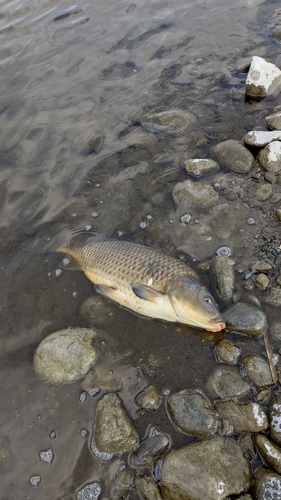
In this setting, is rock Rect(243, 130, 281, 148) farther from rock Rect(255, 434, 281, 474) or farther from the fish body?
rock Rect(255, 434, 281, 474)

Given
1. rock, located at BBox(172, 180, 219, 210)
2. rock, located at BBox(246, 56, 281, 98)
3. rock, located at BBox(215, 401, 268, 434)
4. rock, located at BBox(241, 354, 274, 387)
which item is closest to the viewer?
rock, located at BBox(215, 401, 268, 434)

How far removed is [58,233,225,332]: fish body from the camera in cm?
398

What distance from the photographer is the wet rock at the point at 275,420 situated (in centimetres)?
328

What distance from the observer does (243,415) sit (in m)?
3.49

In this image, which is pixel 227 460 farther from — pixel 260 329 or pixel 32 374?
pixel 32 374

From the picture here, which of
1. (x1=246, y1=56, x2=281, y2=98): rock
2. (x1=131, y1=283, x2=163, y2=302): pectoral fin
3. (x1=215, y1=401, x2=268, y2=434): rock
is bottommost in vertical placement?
(x1=215, y1=401, x2=268, y2=434): rock

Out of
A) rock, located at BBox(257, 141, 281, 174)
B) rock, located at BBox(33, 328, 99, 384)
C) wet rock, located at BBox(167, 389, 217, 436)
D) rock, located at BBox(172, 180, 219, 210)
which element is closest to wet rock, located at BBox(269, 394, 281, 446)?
wet rock, located at BBox(167, 389, 217, 436)

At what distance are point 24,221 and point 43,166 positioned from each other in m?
1.35

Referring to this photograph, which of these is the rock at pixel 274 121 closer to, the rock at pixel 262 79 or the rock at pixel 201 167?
the rock at pixel 262 79

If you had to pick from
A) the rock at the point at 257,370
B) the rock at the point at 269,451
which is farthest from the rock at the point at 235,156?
the rock at the point at 269,451

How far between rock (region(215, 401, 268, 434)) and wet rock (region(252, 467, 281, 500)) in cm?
37

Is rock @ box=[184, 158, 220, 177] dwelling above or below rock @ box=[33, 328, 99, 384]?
above

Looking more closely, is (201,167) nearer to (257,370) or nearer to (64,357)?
(257,370)

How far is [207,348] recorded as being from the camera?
13.4 ft
